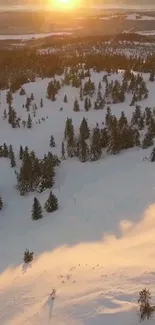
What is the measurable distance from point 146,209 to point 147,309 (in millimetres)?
26933

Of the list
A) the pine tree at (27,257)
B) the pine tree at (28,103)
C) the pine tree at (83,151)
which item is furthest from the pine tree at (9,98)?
the pine tree at (27,257)

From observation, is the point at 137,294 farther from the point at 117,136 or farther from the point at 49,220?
the point at 117,136

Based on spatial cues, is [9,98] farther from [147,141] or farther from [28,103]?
[147,141]

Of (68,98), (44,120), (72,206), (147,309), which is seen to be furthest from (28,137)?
(147,309)

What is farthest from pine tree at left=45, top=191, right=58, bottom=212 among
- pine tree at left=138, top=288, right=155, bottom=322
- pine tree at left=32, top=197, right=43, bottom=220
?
pine tree at left=138, top=288, right=155, bottom=322

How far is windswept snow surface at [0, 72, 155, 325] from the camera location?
27.4 metres

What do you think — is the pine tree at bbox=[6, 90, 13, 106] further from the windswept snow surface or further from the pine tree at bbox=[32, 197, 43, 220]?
the pine tree at bbox=[32, 197, 43, 220]

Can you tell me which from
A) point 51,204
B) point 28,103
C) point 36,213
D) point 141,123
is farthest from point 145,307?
point 28,103

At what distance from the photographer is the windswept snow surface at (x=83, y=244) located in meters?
27.4

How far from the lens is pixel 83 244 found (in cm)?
4309

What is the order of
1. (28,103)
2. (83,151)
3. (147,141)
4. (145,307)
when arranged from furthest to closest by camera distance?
(28,103)
(147,141)
(83,151)
(145,307)

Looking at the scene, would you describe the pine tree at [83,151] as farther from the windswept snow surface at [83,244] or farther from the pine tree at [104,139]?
the pine tree at [104,139]

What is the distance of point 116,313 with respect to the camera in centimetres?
2542

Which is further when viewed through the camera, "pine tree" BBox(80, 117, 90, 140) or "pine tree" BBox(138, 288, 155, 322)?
"pine tree" BBox(80, 117, 90, 140)
